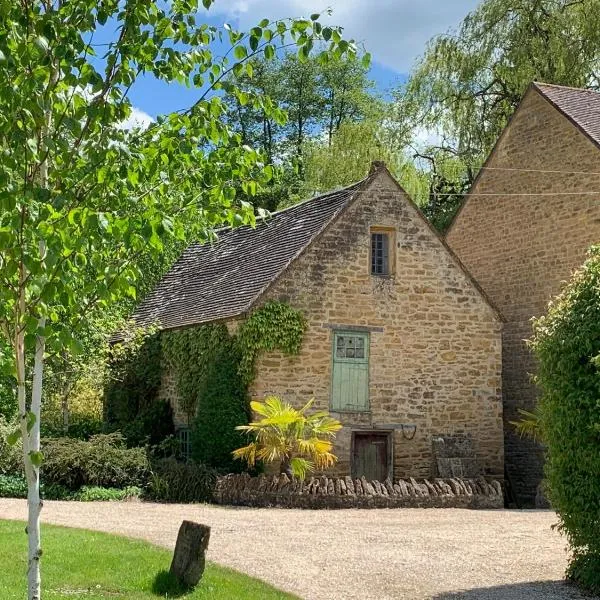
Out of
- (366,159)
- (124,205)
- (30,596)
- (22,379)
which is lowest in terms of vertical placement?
(30,596)

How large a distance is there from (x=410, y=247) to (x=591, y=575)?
12050 mm

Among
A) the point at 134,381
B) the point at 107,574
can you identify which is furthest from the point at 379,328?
the point at 107,574

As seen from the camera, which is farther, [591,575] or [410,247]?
[410,247]

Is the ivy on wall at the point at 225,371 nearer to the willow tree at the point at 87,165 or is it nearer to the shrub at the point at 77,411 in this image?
the shrub at the point at 77,411

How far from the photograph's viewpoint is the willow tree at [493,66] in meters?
30.9

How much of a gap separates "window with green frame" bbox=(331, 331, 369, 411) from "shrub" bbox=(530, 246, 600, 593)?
10096mm

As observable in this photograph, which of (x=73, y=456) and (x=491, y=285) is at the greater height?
(x=491, y=285)

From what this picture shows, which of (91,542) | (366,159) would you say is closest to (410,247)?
(91,542)

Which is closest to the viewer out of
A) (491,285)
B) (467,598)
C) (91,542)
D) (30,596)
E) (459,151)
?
(30,596)

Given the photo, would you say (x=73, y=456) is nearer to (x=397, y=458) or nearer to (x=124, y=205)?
(x=397, y=458)

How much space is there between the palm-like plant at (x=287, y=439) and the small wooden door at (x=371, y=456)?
136 cm

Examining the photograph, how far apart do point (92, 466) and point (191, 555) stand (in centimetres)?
915

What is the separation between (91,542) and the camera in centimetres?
1184

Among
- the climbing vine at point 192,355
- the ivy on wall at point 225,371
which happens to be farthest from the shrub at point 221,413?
the climbing vine at point 192,355
